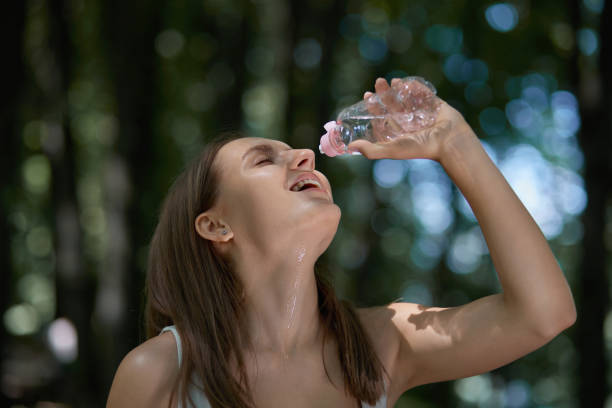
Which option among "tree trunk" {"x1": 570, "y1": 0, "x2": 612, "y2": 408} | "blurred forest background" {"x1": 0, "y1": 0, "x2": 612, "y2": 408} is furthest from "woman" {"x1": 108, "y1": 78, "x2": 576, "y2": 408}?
"tree trunk" {"x1": 570, "y1": 0, "x2": 612, "y2": 408}

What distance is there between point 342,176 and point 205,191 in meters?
12.0

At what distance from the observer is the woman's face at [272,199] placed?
226 cm

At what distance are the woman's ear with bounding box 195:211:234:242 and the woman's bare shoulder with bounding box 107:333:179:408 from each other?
50cm

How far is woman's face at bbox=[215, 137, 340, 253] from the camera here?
7.41ft

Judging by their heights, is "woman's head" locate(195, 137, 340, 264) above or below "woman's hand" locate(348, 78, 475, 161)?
below

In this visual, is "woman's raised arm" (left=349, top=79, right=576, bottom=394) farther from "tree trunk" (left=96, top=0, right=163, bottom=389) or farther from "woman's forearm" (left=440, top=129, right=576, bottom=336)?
"tree trunk" (left=96, top=0, right=163, bottom=389)

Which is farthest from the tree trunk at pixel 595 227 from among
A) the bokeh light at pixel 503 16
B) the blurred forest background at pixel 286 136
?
the bokeh light at pixel 503 16

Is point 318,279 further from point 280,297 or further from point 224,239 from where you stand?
point 224,239

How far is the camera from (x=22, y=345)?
10.5 metres

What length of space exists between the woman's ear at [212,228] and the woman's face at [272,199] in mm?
30

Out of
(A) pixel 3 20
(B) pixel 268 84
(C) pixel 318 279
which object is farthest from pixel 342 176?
(C) pixel 318 279

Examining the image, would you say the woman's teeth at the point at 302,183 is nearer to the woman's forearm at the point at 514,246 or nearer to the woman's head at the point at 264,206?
the woman's head at the point at 264,206

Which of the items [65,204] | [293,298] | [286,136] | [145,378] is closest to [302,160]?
[293,298]

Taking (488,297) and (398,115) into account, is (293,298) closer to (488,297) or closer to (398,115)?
(488,297)
